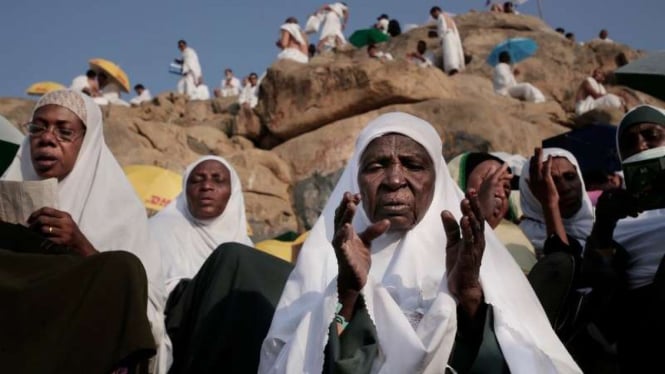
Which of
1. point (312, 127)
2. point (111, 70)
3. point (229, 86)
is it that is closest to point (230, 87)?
point (229, 86)

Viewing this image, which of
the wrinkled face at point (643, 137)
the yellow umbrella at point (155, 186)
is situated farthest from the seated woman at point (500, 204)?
the yellow umbrella at point (155, 186)

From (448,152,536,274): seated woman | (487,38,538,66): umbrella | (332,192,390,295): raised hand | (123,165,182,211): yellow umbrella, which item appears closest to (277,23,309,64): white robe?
(487,38,538,66): umbrella

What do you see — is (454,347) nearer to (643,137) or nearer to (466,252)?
(466,252)

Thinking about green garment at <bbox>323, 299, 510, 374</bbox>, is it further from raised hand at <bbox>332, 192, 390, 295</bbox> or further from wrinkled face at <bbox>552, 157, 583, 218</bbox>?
wrinkled face at <bbox>552, 157, 583, 218</bbox>

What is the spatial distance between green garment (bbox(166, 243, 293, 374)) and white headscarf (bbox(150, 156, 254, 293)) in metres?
0.82

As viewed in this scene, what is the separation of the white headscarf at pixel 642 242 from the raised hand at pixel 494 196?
73 centimetres

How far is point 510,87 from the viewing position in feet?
58.0

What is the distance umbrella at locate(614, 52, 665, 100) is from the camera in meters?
3.94

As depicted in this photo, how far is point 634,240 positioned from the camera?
3.55 meters

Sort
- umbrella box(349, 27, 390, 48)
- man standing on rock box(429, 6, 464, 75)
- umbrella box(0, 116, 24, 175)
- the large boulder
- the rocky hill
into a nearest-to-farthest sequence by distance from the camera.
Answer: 1. umbrella box(0, 116, 24, 175)
2. the rocky hill
3. the large boulder
4. man standing on rock box(429, 6, 464, 75)
5. umbrella box(349, 27, 390, 48)

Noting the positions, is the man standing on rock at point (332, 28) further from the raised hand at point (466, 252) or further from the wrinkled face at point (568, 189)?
the raised hand at point (466, 252)

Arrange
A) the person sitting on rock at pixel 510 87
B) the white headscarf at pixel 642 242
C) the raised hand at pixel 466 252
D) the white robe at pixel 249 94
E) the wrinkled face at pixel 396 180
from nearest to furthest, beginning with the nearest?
the raised hand at pixel 466 252
the wrinkled face at pixel 396 180
the white headscarf at pixel 642 242
the person sitting on rock at pixel 510 87
the white robe at pixel 249 94

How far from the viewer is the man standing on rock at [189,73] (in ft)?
71.1

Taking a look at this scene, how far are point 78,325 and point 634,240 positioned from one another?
2.57 metres
